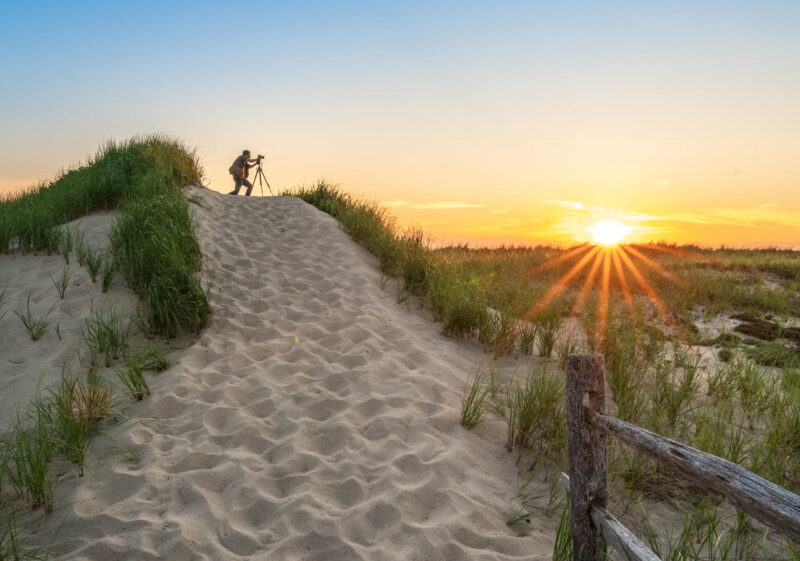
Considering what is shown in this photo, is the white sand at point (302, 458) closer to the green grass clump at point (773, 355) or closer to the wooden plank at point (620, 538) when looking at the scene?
the wooden plank at point (620, 538)

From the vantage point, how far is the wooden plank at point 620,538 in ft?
6.95

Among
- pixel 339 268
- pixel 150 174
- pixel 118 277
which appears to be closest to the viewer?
pixel 118 277

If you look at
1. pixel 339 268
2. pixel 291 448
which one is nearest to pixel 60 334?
pixel 291 448

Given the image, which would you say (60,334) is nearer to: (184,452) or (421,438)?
(184,452)

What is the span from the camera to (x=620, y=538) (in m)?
2.28

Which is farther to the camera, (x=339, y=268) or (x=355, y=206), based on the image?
(x=355, y=206)

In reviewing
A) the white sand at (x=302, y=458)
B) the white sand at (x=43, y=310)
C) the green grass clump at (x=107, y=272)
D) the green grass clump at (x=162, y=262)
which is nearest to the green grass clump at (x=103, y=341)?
the white sand at (x=43, y=310)

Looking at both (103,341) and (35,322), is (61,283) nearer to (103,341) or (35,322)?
(35,322)

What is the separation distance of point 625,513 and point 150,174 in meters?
9.42

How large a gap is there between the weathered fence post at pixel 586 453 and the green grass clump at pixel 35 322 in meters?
5.68

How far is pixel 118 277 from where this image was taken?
684 centimetres

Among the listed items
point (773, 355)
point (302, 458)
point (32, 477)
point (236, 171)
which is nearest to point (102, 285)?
point (32, 477)

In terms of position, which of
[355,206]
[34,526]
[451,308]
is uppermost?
[355,206]

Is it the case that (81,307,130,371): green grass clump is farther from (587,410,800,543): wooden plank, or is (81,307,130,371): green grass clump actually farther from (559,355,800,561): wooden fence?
(587,410,800,543): wooden plank
